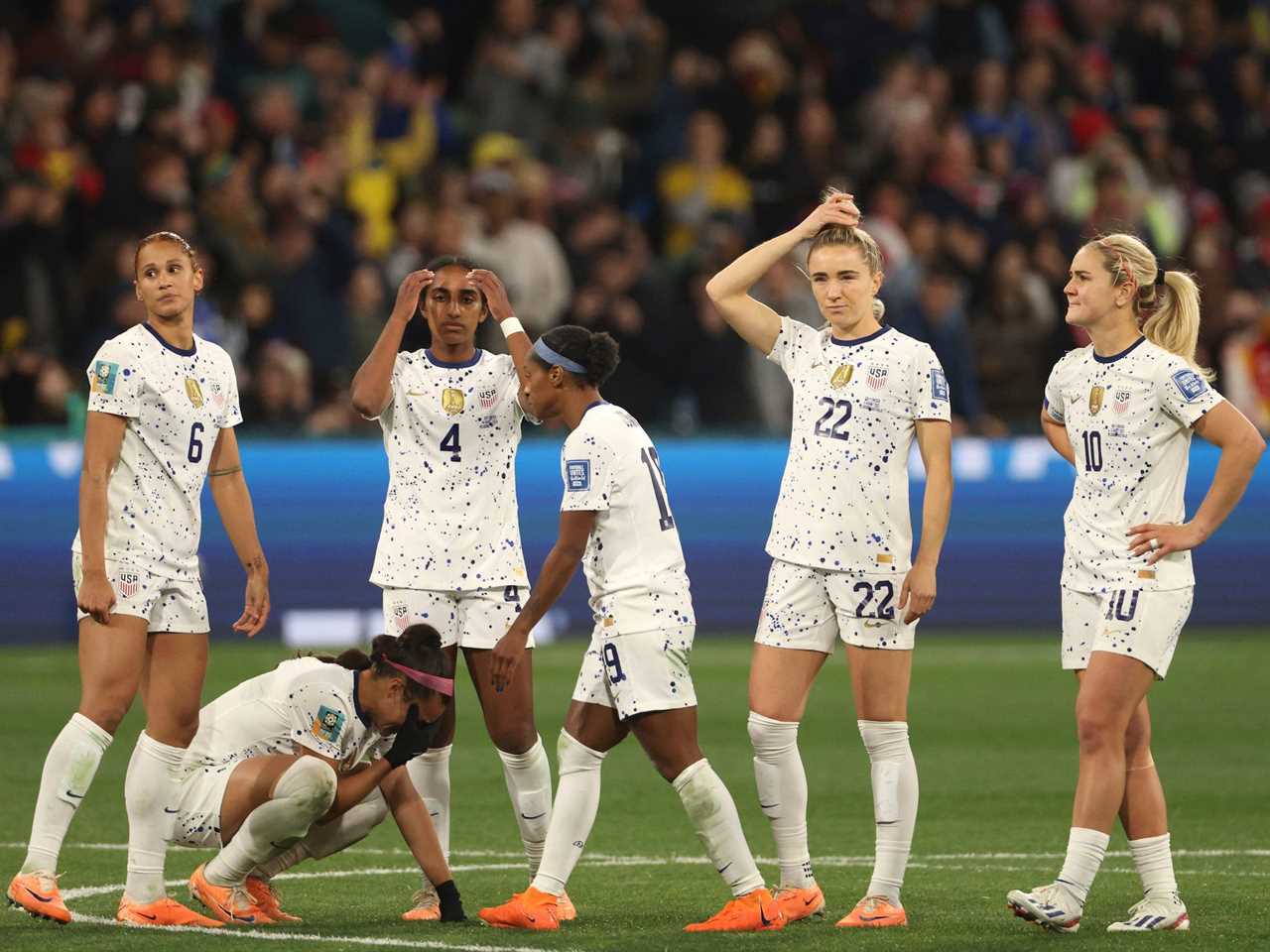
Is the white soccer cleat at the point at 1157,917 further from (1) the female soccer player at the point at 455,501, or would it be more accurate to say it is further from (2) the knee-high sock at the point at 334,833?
(2) the knee-high sock at the point at 334,833

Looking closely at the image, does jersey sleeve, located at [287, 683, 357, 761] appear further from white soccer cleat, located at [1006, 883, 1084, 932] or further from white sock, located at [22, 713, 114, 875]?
white soccer cleat, located at [1006, 883, 1084, 932]

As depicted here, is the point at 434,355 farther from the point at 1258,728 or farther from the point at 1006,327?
the point at 1006,327

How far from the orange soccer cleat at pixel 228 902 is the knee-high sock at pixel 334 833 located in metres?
0.16

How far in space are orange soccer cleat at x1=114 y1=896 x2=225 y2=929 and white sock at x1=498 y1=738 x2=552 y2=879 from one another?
1254 millimetres

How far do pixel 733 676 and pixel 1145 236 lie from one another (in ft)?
24.0

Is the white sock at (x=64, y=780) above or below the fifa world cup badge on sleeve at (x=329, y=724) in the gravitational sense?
below

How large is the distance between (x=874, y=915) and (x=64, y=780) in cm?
284

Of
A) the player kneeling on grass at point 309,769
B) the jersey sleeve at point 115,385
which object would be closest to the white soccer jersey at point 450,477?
the player kneeling on grass at point 309,769

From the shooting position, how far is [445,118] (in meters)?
20.2

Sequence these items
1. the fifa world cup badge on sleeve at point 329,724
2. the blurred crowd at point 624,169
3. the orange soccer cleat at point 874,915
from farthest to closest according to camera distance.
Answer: the blurred crowd at point 624,169
the fifa world cup badge on sleeve at point 329,724
the orange soccer cleat at point 874,915

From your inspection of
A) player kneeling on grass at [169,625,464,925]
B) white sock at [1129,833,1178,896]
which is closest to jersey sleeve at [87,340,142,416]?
player kneeling on grass at [169,625,464,925]

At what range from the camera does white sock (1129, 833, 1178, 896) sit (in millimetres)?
7668

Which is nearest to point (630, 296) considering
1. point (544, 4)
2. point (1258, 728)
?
point (544, 4)

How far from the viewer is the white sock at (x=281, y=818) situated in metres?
7.76
